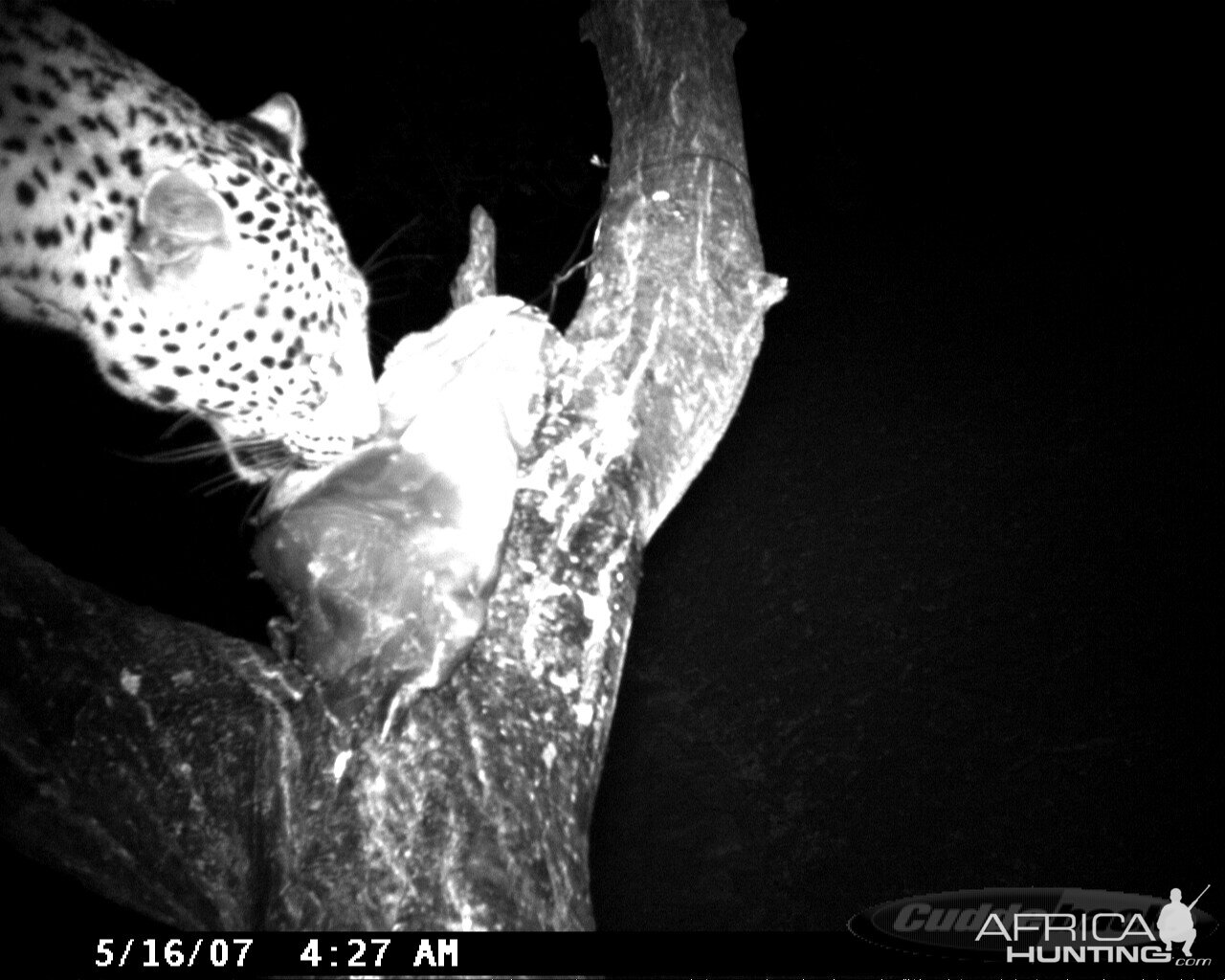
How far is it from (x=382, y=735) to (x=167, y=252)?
3.03ft

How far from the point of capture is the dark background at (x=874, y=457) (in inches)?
140

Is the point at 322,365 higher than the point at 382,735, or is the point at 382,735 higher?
the point at 322,365

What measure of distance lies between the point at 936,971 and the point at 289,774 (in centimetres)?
112

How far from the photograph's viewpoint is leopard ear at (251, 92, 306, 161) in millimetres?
1887

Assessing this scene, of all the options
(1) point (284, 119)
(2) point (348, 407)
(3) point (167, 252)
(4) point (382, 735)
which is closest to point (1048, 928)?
(4) point (382, 735)

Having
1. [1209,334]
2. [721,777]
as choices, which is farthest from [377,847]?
[1209,334]

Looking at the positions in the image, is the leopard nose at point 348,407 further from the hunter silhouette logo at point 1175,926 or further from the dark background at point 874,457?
the hunter silhouette logo at point 1175,926

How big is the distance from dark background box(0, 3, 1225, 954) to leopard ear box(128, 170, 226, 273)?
2.83 feet

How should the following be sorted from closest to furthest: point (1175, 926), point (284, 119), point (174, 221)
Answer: point (174, 221)
point (1175, 926)
point (284, 119)

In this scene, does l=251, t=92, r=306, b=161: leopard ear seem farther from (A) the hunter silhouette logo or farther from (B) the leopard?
(A) the hunter silhouette logo

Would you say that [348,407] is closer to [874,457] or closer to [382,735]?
[382,735]

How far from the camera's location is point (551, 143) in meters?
3.91

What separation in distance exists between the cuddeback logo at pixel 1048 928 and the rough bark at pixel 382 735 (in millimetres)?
828

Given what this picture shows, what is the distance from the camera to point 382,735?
3.83 ft
